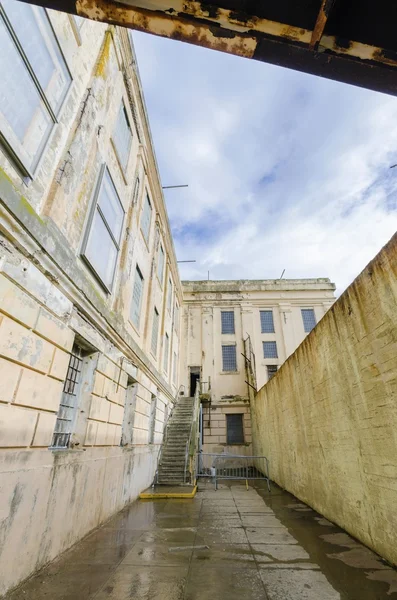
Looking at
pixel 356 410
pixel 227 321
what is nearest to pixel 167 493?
pixel 356 410

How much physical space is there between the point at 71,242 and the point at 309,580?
20.6 ft

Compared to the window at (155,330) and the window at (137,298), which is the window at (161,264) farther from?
the window at (137,298)

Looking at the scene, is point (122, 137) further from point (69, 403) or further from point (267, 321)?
point (267, 321)

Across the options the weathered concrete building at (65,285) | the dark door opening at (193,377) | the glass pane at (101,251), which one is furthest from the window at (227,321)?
the glass pane at (101,251)

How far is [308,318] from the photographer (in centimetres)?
2092

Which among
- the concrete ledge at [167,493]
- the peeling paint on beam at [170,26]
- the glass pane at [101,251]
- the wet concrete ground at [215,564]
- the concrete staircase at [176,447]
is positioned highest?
the glass pane at [101,251]

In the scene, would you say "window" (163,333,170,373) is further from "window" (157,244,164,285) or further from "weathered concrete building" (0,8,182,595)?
"weathered concrete building" (0,8,182,595)

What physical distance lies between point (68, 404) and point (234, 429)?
14029 mm

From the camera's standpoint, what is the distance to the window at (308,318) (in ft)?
67.5

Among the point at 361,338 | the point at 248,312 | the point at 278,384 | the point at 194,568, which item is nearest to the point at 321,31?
the point at 361,338

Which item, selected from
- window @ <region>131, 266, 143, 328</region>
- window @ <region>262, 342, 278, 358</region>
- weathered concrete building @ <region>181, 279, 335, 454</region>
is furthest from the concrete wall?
window @ <region>262, 342, 278, 358</region>

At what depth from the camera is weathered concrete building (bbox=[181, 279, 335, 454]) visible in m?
17.6

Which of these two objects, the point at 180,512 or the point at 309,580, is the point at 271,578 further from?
the point at 180,512

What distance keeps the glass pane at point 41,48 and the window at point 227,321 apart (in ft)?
55.2
